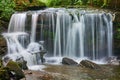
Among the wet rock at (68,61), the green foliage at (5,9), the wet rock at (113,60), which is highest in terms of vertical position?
the green foliage at (5,9)

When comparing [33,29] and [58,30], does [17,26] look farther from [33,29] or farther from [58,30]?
[58,30]

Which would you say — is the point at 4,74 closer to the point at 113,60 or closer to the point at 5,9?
the point at 113,60

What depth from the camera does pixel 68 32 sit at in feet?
57.5

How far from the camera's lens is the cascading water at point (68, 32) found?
17250 millimetres

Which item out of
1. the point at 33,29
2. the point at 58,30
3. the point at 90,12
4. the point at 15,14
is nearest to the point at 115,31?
the point at 90,12

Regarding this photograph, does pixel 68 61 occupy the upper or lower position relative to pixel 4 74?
lower

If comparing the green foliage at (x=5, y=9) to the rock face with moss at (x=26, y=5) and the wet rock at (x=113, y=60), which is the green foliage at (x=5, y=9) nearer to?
the rock face with moss at (x=26, y=5)

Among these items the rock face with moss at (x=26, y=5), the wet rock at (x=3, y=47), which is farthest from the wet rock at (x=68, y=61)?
the rock face with moss at (x=26, y=5)

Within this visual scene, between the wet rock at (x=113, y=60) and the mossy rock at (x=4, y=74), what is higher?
the mossy rock at (x=4, y=74)

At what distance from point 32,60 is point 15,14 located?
3.80 meters

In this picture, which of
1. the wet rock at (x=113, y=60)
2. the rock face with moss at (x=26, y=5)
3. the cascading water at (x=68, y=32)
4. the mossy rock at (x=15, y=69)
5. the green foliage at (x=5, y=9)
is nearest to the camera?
the mossy rock at (x=15, y=69)

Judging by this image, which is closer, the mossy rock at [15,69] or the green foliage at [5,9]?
the mossy rock at [15,69]

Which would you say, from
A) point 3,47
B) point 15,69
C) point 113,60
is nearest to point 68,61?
point 113,60

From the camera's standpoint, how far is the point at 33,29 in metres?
17.5
